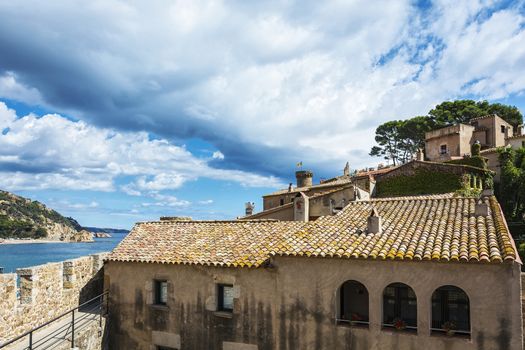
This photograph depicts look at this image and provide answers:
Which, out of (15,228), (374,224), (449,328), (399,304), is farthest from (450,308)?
(15,228)

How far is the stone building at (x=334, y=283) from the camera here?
10.3m

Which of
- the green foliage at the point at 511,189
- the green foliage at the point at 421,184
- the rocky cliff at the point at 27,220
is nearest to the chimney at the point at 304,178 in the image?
the green foliage at the point at 421,184

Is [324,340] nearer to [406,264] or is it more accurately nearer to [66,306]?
[406,264]

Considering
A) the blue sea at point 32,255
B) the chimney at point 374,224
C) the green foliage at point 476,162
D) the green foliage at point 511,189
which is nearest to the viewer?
the chimney at point 374,224

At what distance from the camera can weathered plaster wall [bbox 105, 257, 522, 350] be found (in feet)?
33.3

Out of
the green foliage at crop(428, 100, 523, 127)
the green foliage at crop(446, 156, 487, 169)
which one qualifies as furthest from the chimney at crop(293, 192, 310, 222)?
the green foliage at crop(428, 100, 523, 127)

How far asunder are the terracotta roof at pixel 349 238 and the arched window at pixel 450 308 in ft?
5.43

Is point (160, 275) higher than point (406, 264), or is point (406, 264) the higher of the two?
point (406, 264)

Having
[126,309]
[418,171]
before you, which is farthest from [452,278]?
[418,171]

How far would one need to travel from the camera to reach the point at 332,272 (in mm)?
12039

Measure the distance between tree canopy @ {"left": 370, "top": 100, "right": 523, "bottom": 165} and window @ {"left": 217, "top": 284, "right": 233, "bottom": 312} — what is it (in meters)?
47.6

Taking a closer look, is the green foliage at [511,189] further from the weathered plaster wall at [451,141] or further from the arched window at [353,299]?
the arched window at [353,299]

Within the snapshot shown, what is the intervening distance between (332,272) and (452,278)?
3.46 meters

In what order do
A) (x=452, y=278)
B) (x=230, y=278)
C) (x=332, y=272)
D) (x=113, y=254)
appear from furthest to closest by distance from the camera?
(x=113, y=254) < (x=230, y=278) < (x=332, y=272) < (x=452, y=278)
